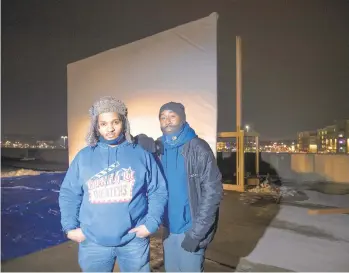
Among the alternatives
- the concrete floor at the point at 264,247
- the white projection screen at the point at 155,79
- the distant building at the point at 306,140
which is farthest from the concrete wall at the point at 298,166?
the distant building at the point at 306,140

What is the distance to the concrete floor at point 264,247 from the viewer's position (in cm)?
313

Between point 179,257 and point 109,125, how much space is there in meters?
1.10

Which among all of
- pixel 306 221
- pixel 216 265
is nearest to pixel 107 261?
pixel 216 265

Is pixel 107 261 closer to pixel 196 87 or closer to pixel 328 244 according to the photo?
pixel 196 87

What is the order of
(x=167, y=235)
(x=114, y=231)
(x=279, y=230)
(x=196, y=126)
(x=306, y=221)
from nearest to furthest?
(x=114, y=231)
(x=167, y=235)
(x=196, y=126)
(x=279, y=230)
(x=306, y=221)

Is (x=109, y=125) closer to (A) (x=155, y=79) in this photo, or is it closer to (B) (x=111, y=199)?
(B) (x=111, y=199)

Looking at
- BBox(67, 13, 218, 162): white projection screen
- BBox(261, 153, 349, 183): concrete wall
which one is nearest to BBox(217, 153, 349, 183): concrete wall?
BBox(261, 153, 349, 183): concrete wall

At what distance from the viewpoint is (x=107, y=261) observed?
5.53 ft

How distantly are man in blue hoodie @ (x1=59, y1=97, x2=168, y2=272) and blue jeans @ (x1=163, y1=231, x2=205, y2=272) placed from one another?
0.30m

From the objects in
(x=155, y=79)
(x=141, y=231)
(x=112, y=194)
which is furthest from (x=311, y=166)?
(x=112, y=194)

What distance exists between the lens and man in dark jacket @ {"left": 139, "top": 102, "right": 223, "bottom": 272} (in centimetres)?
180

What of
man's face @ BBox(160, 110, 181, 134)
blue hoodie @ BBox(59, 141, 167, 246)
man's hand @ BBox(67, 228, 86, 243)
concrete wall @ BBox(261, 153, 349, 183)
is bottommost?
concrete wall @ BBox(261, 153, 349, 183)

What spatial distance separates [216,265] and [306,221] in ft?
9.28

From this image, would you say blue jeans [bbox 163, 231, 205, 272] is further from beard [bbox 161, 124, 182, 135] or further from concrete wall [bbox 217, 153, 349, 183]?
concrete wall [bbox 217, 153, 349, 183]
